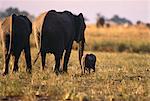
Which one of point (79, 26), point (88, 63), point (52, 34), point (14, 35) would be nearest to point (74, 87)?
point (14, 35)

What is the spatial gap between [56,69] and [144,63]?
540 centimetres

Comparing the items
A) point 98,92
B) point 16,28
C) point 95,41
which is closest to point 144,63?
point 16,28

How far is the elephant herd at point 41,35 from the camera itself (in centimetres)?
1185

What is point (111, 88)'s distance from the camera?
1036 cm

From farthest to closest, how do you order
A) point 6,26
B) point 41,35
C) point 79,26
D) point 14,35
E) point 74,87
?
point 79,26 < point 41,35 < point 6,26 < point 14,35 < point 74,87

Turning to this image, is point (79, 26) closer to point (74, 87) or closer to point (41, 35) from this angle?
point (41, 35)

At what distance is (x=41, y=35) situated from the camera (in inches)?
485

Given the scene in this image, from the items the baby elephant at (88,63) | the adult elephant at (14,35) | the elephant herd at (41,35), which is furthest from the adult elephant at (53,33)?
the baby elephant at (88,63)

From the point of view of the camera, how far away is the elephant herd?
11.9 m

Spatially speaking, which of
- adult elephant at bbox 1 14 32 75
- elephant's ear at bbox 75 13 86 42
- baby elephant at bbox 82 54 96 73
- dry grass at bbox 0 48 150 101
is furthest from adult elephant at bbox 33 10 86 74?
baby elephant at bbox 82 54 96 73

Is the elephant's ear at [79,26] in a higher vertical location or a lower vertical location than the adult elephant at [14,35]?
higher

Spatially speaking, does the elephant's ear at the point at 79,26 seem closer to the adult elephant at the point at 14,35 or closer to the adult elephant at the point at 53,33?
the adult elephant at the point at 53,33

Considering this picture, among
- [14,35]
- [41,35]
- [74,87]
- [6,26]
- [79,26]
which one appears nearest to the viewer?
[74,87]

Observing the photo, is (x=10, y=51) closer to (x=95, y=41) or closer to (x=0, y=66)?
(x=0, y=66)
